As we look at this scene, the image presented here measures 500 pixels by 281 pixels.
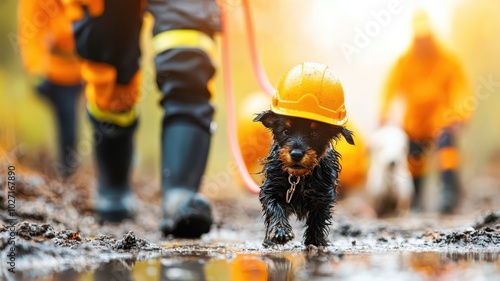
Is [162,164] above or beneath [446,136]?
beneath

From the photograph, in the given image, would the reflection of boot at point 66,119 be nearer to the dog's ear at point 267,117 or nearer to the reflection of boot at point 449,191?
the reflection of boot at point 449,191

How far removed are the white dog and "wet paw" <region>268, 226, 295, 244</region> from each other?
3.90 metres

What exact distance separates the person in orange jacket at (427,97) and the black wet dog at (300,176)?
4084 millimetres

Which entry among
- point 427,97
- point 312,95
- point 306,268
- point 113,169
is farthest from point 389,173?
point 306,268

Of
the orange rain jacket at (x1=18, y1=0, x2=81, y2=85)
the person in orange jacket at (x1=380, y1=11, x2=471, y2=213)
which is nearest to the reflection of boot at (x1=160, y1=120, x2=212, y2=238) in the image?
the orange rain jacket at (x1=18, y1=0, x2=81, y2=85)

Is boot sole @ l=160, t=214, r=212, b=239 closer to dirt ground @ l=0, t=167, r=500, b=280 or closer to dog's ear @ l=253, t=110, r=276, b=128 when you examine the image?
dirt ground @ l=0, t=167, r=500, b=280

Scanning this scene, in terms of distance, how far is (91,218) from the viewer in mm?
5133

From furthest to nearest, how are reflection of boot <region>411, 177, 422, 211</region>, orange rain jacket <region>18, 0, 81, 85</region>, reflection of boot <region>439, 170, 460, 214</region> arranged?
reflection of boot <region>439, 170, 460, 214</region>, reflection of boot <region>411, 177, 422, 211</region>, orange rain jacket <region>18, 0, 81, 85</region>

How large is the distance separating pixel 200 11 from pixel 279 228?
1.53 metres

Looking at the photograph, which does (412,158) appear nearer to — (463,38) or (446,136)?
(446,136)

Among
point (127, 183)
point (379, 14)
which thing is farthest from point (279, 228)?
point (379, 14)

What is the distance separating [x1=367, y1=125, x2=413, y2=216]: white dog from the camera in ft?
22.2

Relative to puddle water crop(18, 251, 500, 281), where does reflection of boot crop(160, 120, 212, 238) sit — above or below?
above

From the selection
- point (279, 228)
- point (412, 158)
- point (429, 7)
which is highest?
point (429, 7)
